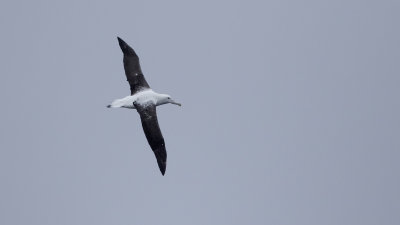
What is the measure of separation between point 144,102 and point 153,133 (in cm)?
166

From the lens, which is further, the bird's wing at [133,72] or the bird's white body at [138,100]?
the bird's wing at [133,72]

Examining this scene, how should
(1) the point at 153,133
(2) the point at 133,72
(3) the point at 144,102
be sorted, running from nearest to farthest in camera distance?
(1) the point at 153,133, (3) the point at 144,102, (2) the point at 133,72

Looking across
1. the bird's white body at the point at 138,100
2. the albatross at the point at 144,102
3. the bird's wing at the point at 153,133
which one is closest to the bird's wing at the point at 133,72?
the albatross at the point at 144,102

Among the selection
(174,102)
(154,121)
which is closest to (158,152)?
(154,121)

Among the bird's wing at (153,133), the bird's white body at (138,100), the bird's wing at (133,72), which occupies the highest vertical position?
the bird's wing at (133,72)

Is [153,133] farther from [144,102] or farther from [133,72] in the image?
[133,72]

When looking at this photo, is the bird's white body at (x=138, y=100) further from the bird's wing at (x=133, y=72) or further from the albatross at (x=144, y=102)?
the bird's wing at (x=133, y=72)

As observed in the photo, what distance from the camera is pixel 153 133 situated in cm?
2622

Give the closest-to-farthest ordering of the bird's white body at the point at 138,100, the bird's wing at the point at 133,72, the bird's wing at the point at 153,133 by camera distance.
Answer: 1. the bird's wing at the point at 153,133
2. the bird's white body at the point at 138,100
3. the bird's wing at the point at 133,72

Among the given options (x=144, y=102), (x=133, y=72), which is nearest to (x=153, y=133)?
(x=144, y=102)

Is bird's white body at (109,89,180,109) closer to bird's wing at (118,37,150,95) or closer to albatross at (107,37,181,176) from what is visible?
albatross at (107,37,181,176)

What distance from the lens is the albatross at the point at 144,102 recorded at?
26.0 meters

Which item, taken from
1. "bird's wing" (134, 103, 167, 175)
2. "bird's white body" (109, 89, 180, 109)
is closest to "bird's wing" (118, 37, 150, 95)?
"bird's white body" (109, 89, 180, 109)

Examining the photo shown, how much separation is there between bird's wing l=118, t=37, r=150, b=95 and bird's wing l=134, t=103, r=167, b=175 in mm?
1707
